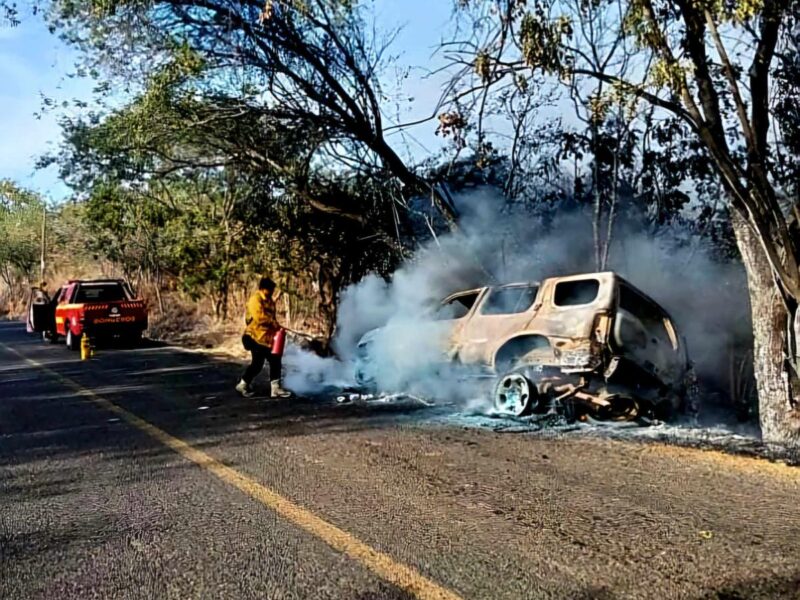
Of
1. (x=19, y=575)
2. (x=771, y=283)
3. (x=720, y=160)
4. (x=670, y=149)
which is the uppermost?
(x=670, y=149)

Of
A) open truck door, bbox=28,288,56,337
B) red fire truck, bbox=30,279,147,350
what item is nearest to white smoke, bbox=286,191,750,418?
red fire truck, bbox=30,279,147,350

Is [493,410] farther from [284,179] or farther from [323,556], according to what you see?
[284,179]

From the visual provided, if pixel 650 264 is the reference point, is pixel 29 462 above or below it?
below

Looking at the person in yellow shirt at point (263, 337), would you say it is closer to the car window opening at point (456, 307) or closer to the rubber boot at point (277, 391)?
the rubber boot at point (277, 391)

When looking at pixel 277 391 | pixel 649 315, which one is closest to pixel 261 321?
pixel 277 391

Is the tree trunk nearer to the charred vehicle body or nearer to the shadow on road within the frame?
the charred vehicle body

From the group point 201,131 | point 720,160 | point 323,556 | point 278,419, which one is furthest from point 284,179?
point 323,556

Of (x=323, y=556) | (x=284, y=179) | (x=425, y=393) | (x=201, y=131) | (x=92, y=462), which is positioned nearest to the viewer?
(x=323, y=556)

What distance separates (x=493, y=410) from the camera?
972 cm

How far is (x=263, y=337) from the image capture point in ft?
36.1

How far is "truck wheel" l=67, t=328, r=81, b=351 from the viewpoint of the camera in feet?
65.7

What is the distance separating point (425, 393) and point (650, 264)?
169 inches

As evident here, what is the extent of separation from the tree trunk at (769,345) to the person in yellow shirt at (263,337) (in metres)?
5.81

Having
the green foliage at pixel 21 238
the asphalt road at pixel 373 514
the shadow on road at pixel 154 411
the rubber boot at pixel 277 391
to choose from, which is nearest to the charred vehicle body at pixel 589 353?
the asphalt road at pixel 373 514
